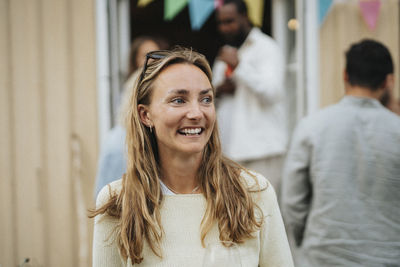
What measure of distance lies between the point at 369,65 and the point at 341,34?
150cm

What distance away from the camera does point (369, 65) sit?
2484mm

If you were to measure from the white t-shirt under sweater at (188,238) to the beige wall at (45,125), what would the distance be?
2000mm

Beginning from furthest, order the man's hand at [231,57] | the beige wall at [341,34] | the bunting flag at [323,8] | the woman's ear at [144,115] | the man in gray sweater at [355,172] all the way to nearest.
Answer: the beige wall at [341,34], the bunting flag at [323,8], the man's hand at [231,57], the man in gray sweater at [355,172], the woman's ear at [144,115]

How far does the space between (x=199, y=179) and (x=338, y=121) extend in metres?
1.03

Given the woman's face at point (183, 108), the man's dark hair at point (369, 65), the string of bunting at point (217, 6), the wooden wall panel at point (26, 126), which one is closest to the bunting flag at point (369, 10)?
the string of bunting at point (217, 6)

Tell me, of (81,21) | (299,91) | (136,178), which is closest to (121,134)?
(136,178)

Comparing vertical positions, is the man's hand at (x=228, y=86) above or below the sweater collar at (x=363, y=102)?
above

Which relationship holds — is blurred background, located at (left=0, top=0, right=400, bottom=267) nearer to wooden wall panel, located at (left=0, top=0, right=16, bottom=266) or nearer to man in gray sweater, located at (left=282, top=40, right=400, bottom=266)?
wooden wall panel, located at (left=0, top=0, right=16, bottom=266)

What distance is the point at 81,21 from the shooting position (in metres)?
3.67

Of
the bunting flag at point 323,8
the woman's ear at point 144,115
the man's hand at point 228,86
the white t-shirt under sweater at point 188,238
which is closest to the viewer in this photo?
the white t-shirt under sweater at point 188,238

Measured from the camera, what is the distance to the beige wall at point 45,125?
3.67m

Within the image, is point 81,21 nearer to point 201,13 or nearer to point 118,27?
point 118,27

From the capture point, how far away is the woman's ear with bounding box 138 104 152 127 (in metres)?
→ 1.88

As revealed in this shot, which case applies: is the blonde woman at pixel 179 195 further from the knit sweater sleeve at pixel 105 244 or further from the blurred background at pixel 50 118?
the blurred background at pixel 50 118
